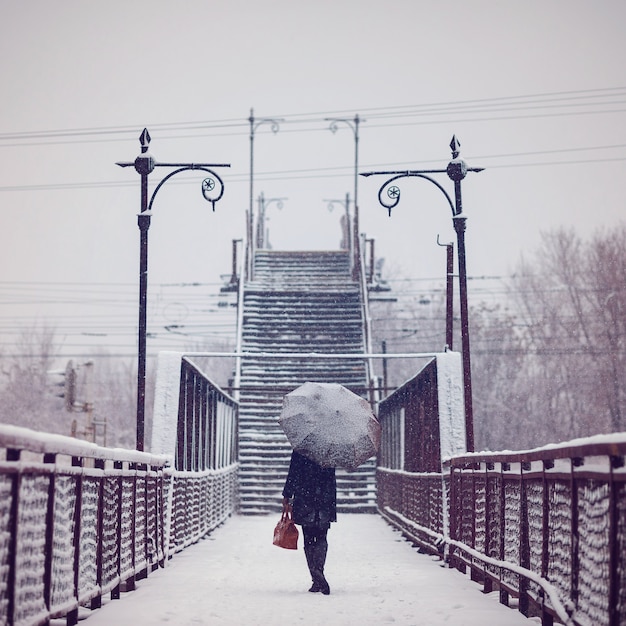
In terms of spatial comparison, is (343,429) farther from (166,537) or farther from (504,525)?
(166,537)

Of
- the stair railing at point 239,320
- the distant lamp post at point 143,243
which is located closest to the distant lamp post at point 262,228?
the stair railing at point 239,320

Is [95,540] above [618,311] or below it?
below

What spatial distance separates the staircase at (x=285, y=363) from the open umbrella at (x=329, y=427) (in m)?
15.0

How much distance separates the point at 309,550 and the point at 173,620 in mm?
2720

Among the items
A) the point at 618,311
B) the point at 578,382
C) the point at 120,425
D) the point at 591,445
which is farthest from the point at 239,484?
the point at 120,425

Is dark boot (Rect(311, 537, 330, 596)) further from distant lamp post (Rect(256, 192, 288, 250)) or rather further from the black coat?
distant lamp post (Rect(256, 192, 288, 250))

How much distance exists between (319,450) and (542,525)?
3009 millimetres

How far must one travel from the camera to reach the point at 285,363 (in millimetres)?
29500

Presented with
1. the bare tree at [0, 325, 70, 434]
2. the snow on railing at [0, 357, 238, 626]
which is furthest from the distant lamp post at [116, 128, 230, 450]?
the bare tree at [0, 325, 70, 434]

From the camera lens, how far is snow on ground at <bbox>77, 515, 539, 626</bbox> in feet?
26.5

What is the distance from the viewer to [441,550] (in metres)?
13.6

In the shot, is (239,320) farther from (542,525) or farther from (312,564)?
(542,525)

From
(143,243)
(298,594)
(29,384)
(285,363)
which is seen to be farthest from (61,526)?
(29,384)

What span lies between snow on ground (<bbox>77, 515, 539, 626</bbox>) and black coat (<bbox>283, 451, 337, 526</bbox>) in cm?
67
